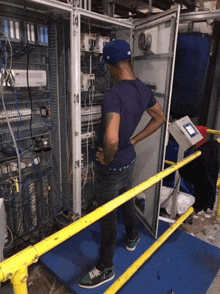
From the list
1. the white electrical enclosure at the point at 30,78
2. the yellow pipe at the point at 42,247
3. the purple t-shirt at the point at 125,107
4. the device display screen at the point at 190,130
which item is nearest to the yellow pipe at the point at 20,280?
the yellow pipe at the point at 42,247

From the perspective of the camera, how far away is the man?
1644 mm

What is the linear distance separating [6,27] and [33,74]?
1.49 ft

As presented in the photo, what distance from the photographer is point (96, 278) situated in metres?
2.02

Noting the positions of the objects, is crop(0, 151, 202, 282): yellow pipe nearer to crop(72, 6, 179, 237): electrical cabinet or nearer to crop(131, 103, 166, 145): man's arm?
crop(131, 103, 166, 145): man's arm

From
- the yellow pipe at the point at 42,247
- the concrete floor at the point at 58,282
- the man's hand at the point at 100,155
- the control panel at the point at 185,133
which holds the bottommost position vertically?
the concrete floor at the point at 58,282

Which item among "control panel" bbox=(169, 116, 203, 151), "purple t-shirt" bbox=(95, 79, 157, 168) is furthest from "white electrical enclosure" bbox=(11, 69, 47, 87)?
"control panel" bbox=(169, 116, 203, 151)

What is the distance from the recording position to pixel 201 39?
3010mm

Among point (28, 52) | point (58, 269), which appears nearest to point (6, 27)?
point (28, 52)

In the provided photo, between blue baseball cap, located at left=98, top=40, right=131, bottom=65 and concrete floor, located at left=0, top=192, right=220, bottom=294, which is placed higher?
blue baseball cap, located at left=98, top=40, right=131, bottom=65

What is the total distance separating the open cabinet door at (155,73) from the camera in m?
2.15

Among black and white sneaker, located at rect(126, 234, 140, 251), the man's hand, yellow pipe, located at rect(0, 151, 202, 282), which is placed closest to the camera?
yellow pipe, located at rect(0, 151, 202, 282)

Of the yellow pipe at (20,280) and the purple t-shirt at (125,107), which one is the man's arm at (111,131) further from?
the yellow pipe at (20,280)

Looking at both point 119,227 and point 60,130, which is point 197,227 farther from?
point 60,130

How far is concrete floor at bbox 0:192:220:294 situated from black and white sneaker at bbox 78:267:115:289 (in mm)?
242
